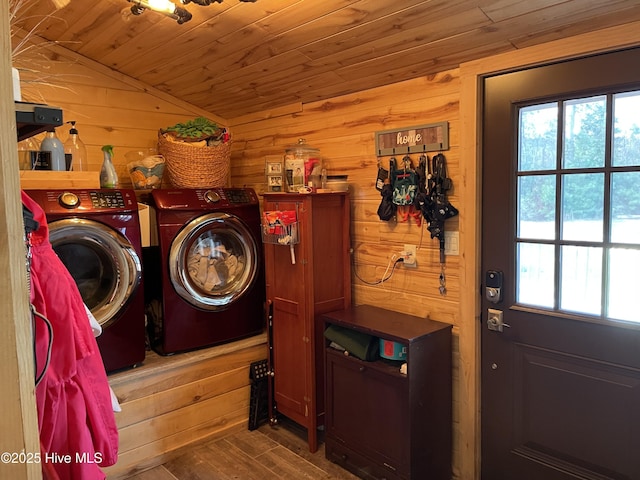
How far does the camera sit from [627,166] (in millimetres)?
1812

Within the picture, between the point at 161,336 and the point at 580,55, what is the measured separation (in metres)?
2.51

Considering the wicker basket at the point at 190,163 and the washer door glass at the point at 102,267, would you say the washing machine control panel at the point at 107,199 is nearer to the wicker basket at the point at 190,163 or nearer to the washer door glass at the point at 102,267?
the washer door glass at the point at 102,267

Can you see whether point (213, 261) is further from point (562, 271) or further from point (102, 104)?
point (562, 271)

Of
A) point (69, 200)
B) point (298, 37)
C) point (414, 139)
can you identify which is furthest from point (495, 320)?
point (69, 200)

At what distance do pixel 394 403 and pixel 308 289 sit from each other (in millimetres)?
758

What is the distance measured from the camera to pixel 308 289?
2678mm

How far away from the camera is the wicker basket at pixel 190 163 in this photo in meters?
3.03

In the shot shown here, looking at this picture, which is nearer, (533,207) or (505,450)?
(533,207)

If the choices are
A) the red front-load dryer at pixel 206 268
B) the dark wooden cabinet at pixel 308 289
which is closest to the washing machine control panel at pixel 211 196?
the red front-load dryer at pixel 206 268

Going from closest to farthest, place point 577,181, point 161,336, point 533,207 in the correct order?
point 577,181 → point 533,207 → point 161,336

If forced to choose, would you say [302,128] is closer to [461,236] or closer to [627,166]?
[461,236]

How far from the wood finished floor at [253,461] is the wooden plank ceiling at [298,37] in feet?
6.77

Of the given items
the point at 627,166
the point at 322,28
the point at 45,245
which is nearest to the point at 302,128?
the point at 322,28

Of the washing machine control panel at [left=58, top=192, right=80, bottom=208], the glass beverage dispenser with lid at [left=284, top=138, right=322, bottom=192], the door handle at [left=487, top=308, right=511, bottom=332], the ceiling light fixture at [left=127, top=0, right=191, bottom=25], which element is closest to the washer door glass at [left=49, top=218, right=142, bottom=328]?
the washing machine control panel at [left=58, top=192, right=80, bottom=208]
